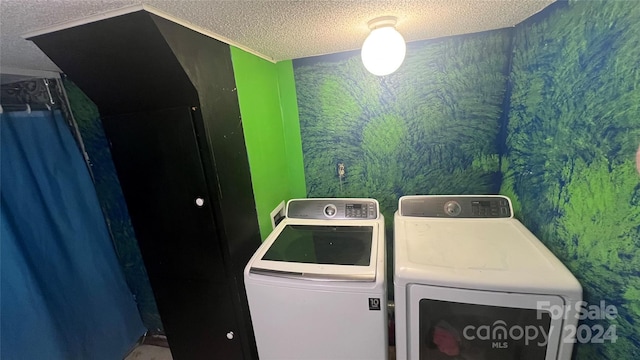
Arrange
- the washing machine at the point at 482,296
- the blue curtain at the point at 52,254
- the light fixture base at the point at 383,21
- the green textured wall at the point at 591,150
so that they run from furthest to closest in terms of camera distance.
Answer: the blue curtain at the point at 52,254
the light fixture base at the point at 383,21
the washing machine at the point at 482,296
the green textured wall at the point at 591,150

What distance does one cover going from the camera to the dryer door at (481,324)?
94 centimetres

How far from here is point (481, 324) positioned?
3.56 ft

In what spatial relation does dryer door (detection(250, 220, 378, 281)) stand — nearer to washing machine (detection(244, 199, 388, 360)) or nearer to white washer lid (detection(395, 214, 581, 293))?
washing machine (detection(244, 199, 388, 360))

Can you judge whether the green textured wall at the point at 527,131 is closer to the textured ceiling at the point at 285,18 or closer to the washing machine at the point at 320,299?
the textured ceiling at the point at 285,18

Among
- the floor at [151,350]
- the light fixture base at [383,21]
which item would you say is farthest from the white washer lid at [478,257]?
the floor at [151,350]

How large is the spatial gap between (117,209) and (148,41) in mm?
1474

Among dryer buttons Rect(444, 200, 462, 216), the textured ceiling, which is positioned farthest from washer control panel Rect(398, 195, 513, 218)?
the textured ceiling

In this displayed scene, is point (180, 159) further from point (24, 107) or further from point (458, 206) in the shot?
point (458, 206)

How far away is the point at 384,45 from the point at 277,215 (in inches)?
48.5

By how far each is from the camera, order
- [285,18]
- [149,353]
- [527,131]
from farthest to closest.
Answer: [149,353] < [527,131] < [285,18]

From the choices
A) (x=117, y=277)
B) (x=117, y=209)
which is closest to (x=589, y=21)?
(x=117, y=209)

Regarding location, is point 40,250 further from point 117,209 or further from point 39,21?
point 39,21

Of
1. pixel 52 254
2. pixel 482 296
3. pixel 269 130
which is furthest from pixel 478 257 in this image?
pixel 52 254

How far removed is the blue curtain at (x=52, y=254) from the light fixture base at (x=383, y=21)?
1.93 m
